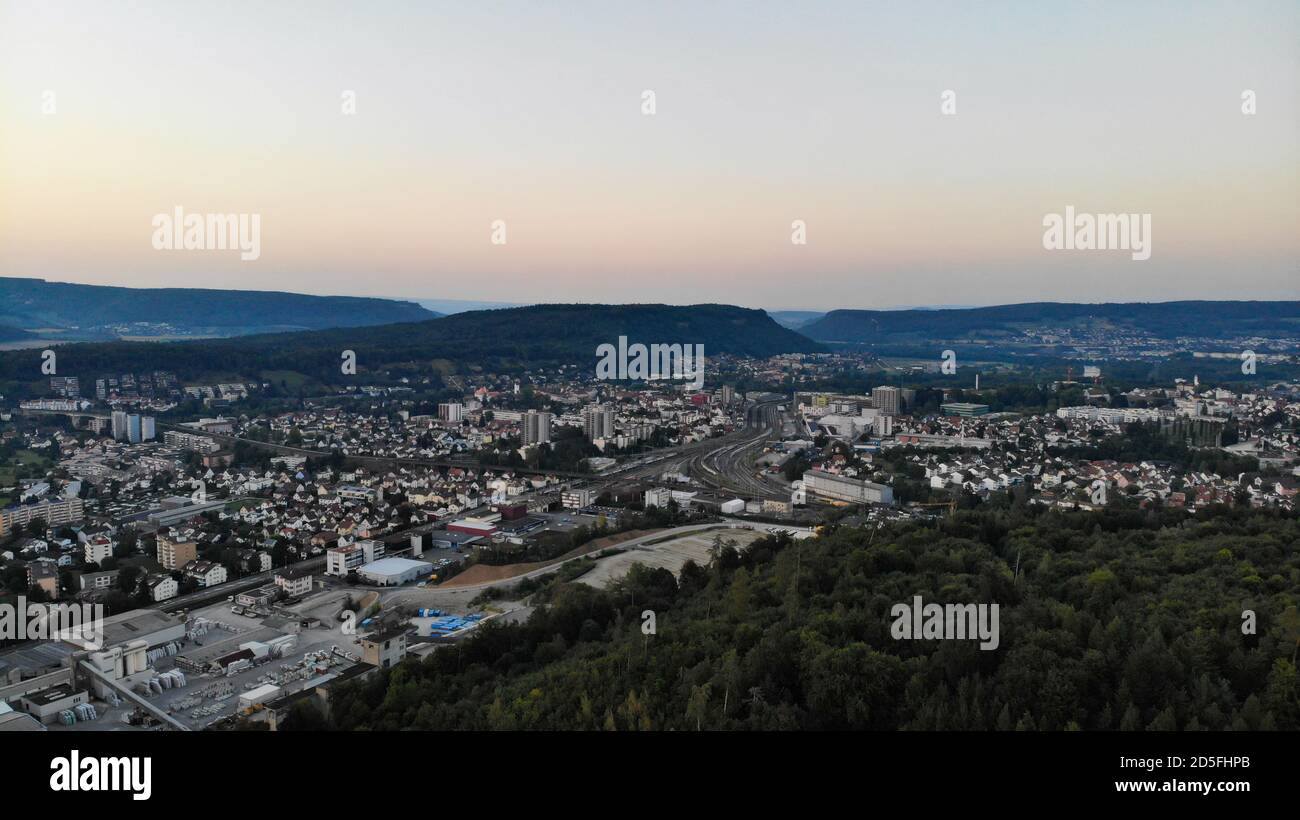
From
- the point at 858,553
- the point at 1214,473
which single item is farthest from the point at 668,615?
the point at 1214,473

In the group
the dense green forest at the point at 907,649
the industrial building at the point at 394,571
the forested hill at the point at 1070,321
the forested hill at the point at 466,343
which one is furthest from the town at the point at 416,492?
the forested hill at the point at 1070,321

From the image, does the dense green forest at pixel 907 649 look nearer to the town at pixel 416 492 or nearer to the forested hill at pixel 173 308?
the town at pixel 416 492

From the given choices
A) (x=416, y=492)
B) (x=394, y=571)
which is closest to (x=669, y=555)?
(x=394, y=571)

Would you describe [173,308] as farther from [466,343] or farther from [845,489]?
[845,489]

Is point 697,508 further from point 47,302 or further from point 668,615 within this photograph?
point 47,302

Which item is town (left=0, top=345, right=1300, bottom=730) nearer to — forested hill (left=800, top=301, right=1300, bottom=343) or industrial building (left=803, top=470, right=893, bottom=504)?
industrial building (left=803, top=470, right=893, bottom=504)

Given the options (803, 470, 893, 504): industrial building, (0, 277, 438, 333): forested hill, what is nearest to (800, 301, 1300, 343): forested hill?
(0, 277, 438, 333): forested hill
